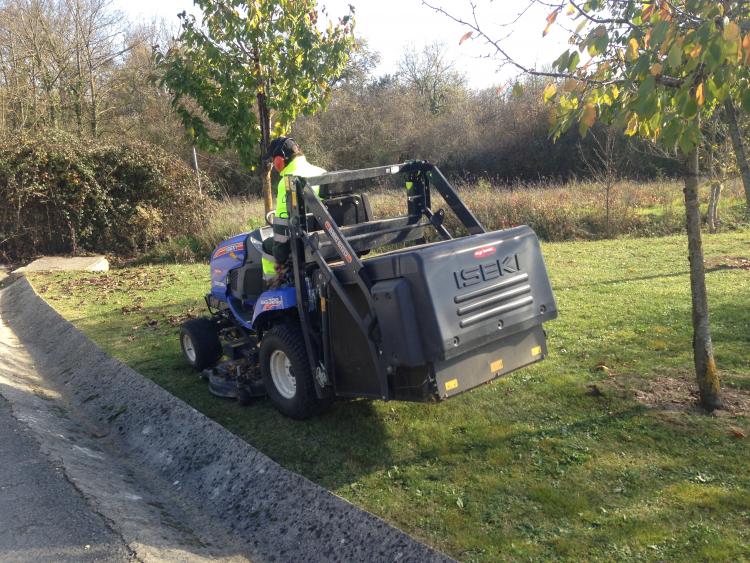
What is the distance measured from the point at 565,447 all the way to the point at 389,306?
1.58 m

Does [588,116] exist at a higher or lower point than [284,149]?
lower

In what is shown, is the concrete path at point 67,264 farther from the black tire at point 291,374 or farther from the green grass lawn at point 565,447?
the black tire at point 291,374

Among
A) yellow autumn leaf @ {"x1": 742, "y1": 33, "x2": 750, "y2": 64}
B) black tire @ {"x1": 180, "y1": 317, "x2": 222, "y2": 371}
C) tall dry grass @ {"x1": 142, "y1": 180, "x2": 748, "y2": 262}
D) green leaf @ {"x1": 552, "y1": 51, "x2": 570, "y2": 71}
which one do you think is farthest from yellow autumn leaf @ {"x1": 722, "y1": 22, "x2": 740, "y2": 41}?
tall dry grass @ {"x1": 142, "y1": 180, "x2": 748, "y2": 262}

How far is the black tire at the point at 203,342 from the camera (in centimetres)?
696

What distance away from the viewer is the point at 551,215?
53.0ft

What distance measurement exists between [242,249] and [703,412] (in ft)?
13.9

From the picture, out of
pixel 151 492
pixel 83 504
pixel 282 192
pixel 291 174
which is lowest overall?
pixel 151 492

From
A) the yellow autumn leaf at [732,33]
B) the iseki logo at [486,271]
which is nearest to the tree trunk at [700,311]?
the iseki logo at [486,271]

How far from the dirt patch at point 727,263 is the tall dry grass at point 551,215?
4.34 meters

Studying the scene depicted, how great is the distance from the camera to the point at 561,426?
4.93m

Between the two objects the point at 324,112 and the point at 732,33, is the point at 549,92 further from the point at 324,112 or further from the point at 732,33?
the point at 324,112

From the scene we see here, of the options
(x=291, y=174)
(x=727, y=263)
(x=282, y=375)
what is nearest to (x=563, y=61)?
(x=291, y=174)

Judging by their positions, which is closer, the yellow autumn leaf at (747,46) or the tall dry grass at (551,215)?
the yellow autumn leaf at (747,46)

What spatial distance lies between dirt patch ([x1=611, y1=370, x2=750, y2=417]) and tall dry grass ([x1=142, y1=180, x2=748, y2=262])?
1036cm
